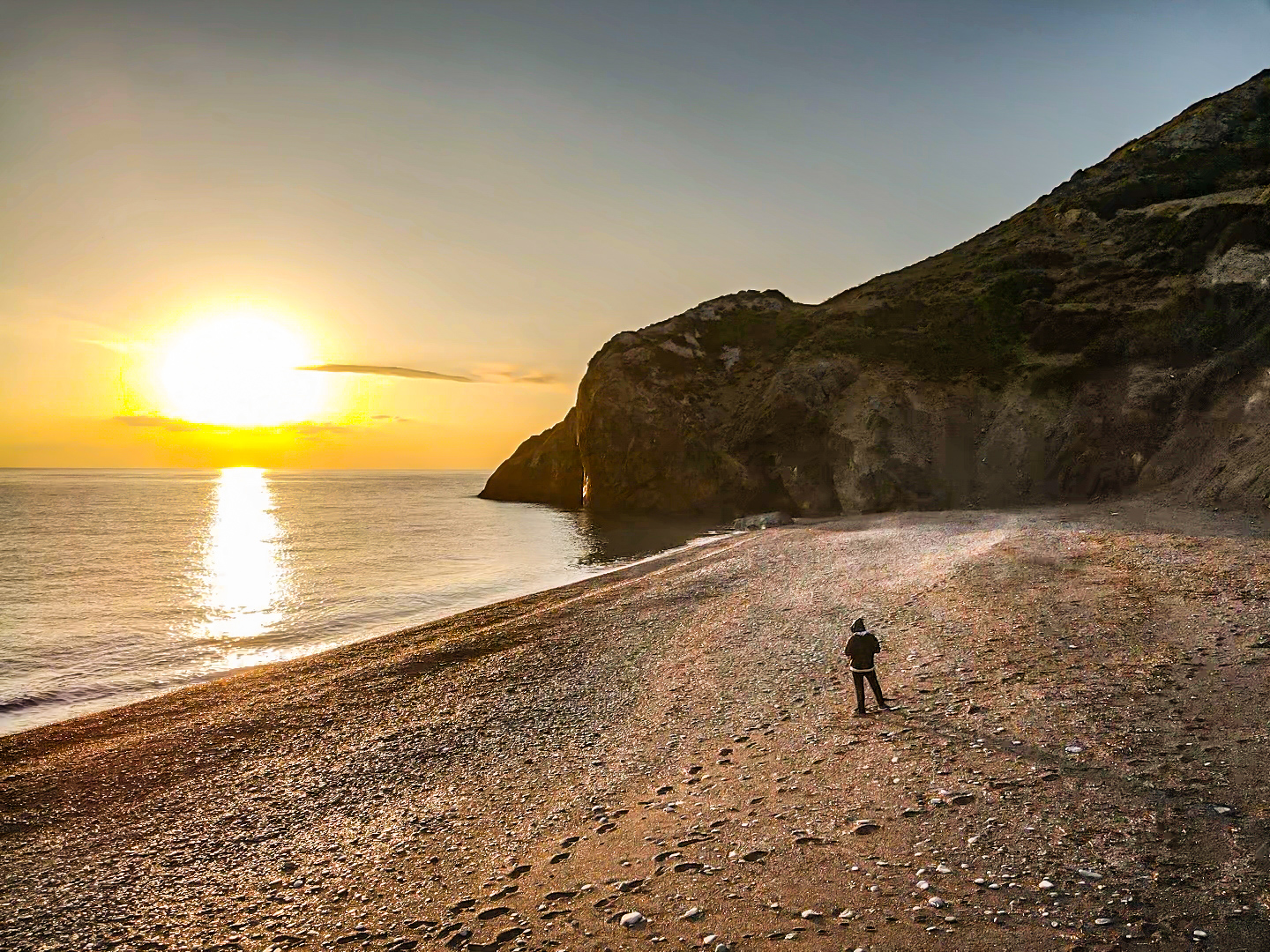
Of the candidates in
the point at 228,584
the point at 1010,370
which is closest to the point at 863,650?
the point at 228,584

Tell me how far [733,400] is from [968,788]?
62.3 m

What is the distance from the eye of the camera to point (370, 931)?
8.41m

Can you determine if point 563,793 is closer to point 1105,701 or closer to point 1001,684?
point 1001,684

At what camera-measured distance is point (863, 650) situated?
12.4 meters

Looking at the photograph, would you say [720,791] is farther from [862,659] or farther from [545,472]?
[545,472]

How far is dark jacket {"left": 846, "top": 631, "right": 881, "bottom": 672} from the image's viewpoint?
40.6 feet

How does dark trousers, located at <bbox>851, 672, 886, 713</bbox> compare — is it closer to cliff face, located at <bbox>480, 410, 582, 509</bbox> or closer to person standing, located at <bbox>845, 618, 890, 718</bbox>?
person standing, located at <bbox>845, 618, 890, 718</bbox>

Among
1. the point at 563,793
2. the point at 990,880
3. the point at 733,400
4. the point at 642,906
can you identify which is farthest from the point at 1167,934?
the point at 733,400

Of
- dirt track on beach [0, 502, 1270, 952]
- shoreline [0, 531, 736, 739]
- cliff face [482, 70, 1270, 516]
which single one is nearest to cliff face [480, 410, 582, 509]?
cliff face [482, 70, 1270, 516]

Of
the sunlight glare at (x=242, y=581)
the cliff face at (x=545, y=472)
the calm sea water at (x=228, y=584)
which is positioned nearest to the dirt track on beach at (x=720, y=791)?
the calm sea water at (x=228, y=584)

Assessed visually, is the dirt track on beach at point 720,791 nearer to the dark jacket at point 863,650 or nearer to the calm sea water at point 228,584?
the dark jacket at point 863,650

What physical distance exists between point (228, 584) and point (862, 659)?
39.1m

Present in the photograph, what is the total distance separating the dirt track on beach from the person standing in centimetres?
53

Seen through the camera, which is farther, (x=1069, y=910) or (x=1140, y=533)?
(x=1140, y=533)
